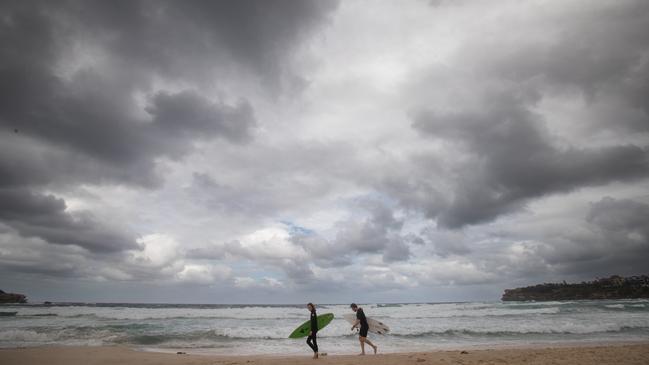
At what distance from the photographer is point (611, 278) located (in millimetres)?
104938

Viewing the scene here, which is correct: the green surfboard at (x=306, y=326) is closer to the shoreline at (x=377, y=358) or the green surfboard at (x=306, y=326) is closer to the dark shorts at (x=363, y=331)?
the shoreline at (x=377, y=358)

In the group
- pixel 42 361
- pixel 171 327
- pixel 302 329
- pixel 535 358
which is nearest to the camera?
pixel 535 358

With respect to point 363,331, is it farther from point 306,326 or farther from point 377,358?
point 306,326

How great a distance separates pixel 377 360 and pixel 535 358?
5.24m

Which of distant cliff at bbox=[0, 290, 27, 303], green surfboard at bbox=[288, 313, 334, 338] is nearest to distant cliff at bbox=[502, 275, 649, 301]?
green surfboard at bbox=[288, 313, 334, 338]

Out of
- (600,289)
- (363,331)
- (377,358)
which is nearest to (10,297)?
(363,331)

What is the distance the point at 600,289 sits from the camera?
9900 cm

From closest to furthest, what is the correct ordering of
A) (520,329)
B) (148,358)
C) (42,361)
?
1. (42,361)
2. (148,358)
3. (520,329)

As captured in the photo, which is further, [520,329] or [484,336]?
[520,329]

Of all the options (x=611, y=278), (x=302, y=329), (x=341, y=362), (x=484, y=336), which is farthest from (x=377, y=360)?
(x=611, y=278)

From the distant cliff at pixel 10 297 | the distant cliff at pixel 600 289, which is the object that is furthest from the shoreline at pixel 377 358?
the distant cliff at pixel 600 289

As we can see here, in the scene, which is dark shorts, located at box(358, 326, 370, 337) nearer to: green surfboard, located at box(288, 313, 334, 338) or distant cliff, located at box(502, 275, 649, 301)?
green surfboard, located at box(288, 313, 334, 338)

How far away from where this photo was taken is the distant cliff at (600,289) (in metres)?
91.8

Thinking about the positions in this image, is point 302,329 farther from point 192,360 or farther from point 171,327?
point 171,327
